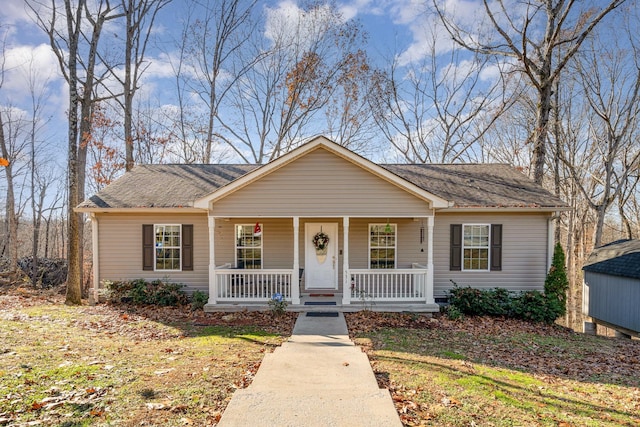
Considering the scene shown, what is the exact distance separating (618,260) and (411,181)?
A: 25.5 ft

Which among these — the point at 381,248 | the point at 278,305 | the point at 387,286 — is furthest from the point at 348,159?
the point at 278,305

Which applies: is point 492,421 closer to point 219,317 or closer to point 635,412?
point 635,412

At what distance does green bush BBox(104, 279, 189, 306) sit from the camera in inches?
407

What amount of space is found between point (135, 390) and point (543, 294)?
11074 mm

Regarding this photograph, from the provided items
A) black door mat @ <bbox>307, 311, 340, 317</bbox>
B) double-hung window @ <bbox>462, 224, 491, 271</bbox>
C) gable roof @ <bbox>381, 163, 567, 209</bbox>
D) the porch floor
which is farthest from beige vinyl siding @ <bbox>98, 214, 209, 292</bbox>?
double-hung window @ <bbox>462, 224, 491, 271</bbox>

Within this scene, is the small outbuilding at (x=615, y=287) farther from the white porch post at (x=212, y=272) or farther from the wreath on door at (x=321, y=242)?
the white porch post at (x=212, y=272)

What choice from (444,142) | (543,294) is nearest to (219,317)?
(543,294)

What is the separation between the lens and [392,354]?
6418mm

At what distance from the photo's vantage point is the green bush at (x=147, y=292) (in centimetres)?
1034

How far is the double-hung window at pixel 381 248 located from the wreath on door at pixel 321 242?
4.82 feet

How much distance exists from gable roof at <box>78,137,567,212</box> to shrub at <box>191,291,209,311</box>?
8.84 ft

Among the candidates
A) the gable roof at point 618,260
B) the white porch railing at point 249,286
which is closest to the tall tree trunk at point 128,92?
the white porch railing at point 249,286

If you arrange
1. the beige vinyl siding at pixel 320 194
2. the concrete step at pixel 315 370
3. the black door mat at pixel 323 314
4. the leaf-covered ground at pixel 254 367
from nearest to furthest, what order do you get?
the leaf-covered ground at pixel 254 367 < the concrete step at pixel 315 370 < the black door mat at pixel 323 314 < the beige vinyl siding at pixel 320 194

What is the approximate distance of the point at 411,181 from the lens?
11141mm
